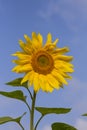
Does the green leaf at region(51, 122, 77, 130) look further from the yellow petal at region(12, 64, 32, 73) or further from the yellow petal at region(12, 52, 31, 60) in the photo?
the yellow petal at region(12, 52, 31, 60)

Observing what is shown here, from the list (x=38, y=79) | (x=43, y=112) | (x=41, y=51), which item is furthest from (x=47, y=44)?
(x=43, y=112)

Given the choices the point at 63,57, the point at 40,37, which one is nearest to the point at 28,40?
the point at 40,37

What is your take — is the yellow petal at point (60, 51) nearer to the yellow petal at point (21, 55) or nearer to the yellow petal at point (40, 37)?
the yellow petal at point (40, 37)

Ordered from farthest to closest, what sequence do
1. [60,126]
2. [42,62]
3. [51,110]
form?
[42,62] < [60,126] < [51,110]

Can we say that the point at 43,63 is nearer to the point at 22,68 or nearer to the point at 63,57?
the point at 63,57

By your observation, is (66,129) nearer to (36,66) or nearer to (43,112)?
(43,112)

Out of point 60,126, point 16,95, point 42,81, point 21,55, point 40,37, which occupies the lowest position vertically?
point 60,126

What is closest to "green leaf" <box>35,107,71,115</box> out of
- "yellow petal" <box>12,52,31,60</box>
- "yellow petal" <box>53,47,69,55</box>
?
"yellow petal" <box>12,52,31,60</box>
